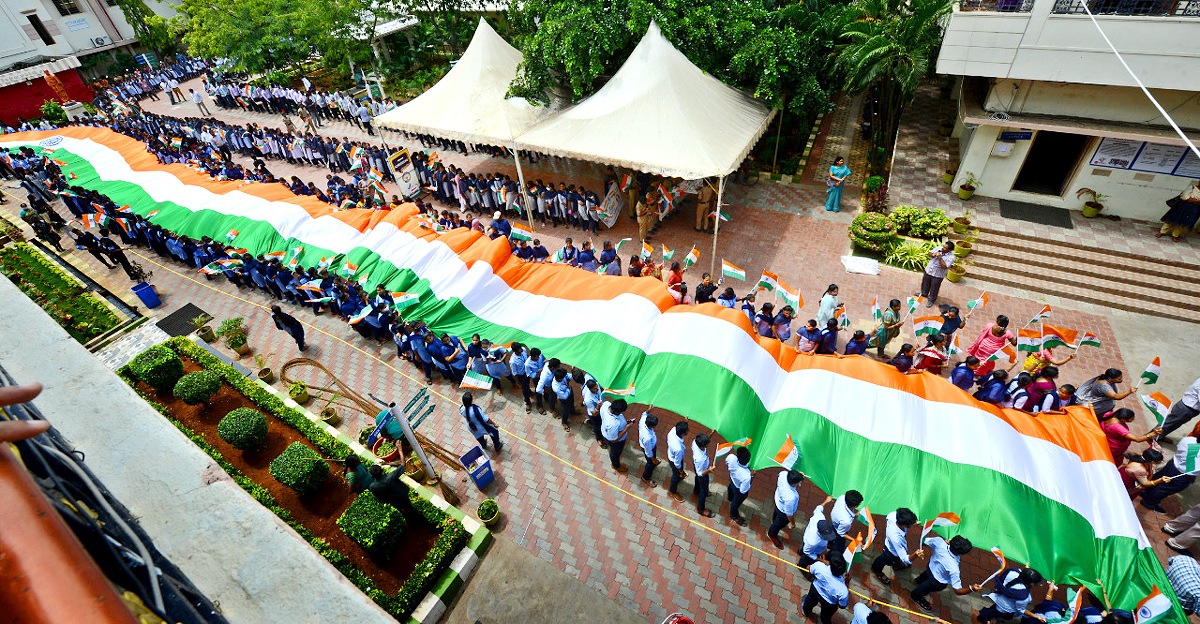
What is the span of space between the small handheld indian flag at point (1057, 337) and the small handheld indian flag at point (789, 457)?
4.70 m

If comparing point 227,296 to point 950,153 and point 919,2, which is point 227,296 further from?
point 950,153

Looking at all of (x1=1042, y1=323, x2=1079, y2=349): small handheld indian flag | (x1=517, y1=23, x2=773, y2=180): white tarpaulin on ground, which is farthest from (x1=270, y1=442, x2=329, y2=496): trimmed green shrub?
(x1=1042, y1=323, x2=1079, y2=349): small handheld indian flag

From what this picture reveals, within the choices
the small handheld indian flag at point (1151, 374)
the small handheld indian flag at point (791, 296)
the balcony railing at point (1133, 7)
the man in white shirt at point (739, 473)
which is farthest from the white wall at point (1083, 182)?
the man in white shirt at point (739, 473)

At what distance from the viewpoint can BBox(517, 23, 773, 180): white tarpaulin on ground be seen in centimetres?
1175

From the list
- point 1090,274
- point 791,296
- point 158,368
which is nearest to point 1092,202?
point 1090,274

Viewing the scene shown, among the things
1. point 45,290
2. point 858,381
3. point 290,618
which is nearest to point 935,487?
point 858,381

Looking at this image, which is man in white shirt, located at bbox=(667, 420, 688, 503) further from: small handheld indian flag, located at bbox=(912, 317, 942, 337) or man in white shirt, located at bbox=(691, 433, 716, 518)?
small handheld indian flag, located at bbox=(912, 317, 942, 337)

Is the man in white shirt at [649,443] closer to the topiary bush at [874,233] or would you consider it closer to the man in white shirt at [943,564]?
the man in white shirt at [943,564]

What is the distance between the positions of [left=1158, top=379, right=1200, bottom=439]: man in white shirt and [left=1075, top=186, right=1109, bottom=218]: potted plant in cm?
595

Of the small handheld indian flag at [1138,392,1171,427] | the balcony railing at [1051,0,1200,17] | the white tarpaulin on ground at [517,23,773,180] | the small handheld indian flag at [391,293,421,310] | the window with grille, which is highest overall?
the window with grille

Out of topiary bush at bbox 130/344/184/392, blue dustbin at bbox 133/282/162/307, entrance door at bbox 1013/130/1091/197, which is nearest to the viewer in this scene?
topiary bush at bbox 130/344/184/392

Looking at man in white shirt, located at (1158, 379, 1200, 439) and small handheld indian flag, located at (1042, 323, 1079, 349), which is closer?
man in white shirt, located at (1158, 379, 1200, 439)

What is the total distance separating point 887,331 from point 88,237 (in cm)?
1885

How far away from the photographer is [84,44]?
3347 cm
